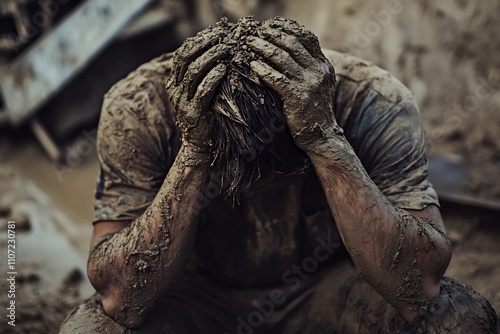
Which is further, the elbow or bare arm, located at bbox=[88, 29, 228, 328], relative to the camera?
the elbow

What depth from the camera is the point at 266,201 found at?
3.19m

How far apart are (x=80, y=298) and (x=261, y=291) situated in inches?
54.6

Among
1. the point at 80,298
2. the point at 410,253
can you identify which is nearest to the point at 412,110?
the point at 410,253

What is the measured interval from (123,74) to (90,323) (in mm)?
3782

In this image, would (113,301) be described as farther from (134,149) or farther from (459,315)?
(459,315)

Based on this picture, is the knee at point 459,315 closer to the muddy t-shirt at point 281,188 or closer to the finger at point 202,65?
the muddy t-shirt at point 281,188

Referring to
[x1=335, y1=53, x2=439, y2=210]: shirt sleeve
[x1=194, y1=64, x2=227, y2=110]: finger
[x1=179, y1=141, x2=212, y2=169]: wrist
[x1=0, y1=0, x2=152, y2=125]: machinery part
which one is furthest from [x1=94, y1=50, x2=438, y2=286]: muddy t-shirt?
[x1=0, y1=0, x2=152, y2=125]: machinery part

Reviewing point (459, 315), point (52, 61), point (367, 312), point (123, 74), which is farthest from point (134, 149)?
point (123, 74)

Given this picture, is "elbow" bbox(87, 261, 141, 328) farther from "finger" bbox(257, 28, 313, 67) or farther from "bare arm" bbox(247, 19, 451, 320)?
"finger" bbox(257, 28, 313, 67)

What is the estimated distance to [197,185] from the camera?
2.75 m

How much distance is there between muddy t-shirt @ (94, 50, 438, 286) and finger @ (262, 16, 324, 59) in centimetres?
45

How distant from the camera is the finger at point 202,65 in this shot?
2.51m

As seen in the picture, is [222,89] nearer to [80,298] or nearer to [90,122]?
[80,298]

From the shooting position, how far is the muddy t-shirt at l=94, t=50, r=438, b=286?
2914 mm
